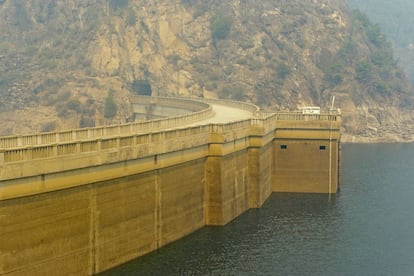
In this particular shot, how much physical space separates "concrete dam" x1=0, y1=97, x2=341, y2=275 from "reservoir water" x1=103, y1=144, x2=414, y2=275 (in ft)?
6.30

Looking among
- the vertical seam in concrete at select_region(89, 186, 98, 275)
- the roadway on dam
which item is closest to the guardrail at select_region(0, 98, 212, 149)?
the vertical seam in concrete at select_region(89, 186, 98, 275)

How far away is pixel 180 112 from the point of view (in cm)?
13750

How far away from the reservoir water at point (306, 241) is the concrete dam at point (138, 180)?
75.6 inches

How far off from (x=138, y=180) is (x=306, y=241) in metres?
20.1

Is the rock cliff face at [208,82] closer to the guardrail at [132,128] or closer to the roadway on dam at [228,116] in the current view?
the roadway on dam at [228,116]

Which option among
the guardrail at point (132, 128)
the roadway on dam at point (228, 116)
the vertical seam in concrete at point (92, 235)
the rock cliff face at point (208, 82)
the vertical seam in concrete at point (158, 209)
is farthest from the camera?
the rock cliff face at point (208, 82)

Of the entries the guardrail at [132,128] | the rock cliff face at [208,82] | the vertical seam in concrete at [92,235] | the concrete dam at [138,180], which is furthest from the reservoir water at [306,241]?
the rock cliff face at [208,82]

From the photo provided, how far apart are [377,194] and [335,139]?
9.99 m

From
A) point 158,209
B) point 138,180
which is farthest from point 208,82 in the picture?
point 138,180

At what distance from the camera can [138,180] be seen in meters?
58.5

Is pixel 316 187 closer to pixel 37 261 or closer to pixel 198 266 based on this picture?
pixel 198 266

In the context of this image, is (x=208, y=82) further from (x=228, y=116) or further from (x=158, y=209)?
(x=158, y=209)

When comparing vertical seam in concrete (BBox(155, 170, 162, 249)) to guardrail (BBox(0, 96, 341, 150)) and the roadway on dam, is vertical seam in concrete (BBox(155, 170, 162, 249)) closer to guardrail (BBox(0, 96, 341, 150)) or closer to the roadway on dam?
guardrail (BBox(0, 96, 341, 150))

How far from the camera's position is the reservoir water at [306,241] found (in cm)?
5872
